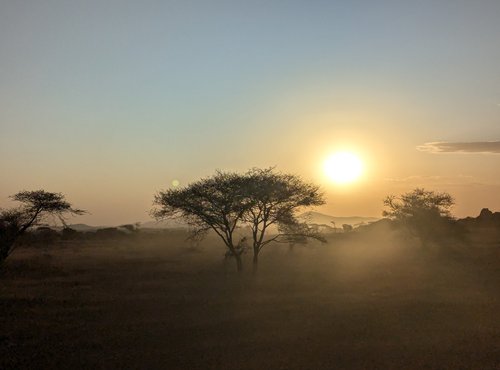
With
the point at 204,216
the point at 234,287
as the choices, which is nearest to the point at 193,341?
the point at 234,287

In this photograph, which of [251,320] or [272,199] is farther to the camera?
[272,199]

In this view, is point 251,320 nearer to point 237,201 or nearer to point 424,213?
point 237,201

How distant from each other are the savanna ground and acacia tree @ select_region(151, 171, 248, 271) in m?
4.27

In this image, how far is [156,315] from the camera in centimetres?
1809

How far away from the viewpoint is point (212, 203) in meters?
31.9

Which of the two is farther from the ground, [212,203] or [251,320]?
[212,203]

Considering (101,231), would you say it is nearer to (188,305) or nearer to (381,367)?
(188,305)

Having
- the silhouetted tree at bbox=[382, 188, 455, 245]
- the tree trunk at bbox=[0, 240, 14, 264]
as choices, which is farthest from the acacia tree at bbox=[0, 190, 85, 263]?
the silhouetted tree at bbox=[382, 188, 455, 245]

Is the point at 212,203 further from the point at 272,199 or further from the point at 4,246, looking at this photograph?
the point at 4,246

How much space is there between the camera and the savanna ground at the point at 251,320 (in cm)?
1232

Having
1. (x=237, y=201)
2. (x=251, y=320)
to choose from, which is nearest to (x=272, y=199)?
(x=237, y=201)

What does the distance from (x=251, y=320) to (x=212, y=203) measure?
15834mm

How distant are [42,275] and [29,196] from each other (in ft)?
20.7

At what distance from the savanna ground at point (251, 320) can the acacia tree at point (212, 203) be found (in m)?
4.27
